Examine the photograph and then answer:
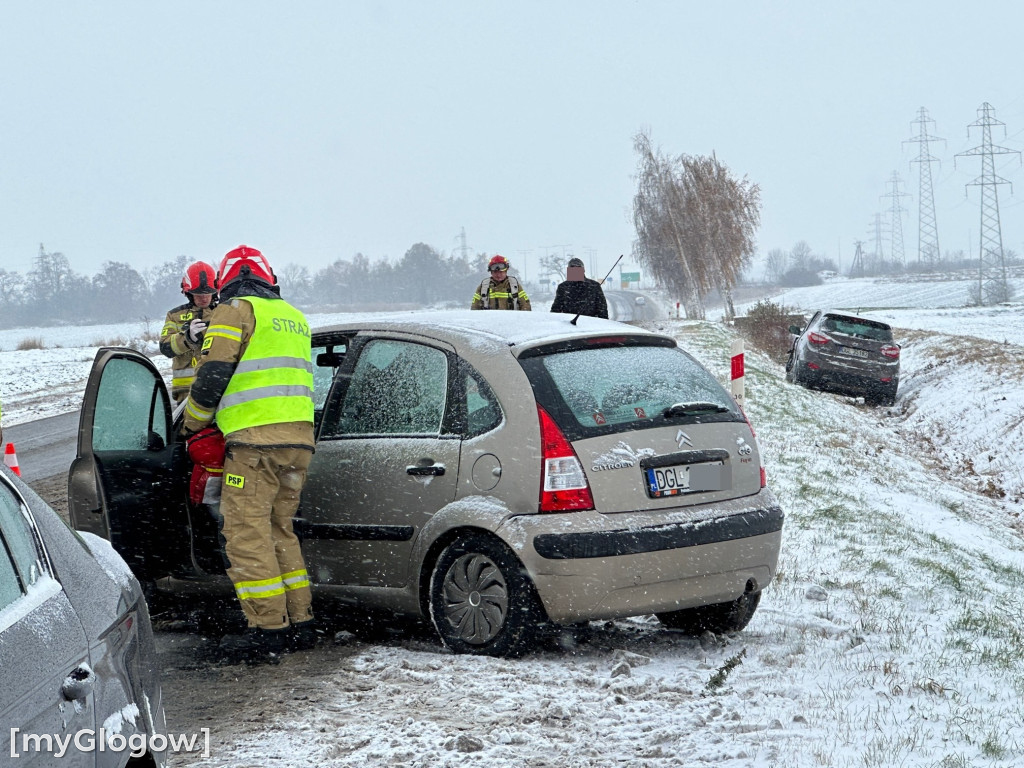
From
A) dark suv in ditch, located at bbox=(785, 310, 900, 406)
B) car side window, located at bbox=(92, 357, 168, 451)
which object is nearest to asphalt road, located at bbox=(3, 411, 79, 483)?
car side window, located at bbox=(92, 357, 168, 451)

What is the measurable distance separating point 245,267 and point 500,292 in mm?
6504

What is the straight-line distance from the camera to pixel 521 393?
504 centimetres

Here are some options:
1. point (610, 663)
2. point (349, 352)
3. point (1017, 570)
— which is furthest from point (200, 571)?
point (1017, 570)

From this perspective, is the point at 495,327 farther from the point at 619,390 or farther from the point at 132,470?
the point at 132,470

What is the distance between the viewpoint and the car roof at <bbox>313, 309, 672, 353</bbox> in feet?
17.5

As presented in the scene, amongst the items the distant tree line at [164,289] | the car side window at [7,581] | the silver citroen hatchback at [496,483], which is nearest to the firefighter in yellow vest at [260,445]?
the silver citroen hatchback at [496,483]

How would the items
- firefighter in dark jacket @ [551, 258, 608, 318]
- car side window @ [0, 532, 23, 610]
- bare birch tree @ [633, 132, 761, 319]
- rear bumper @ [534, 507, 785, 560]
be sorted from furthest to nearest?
bare birch tree @ [633, 132, 761, 319] → firefighter in dark jacket @ [551, 258, 608, 318] → rear bumper @ [534, 507, 785, 560] → car side window @ [0, 532, 23, 610]

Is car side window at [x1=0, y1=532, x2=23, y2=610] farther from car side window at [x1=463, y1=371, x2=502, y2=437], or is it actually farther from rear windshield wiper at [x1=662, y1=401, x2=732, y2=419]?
rear windshield wiper at [x1=662, y1=401, x2=732, y2=419]

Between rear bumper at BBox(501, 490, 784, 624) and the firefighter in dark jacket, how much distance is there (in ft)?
22.2

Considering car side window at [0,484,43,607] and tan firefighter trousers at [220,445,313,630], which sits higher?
car side window at [0,484,43,607]

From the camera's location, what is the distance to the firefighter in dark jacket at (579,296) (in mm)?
11750

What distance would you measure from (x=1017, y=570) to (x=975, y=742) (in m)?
4.76

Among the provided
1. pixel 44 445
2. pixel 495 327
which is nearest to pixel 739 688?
pixel 495 327

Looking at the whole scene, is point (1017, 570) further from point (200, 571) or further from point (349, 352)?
point (200, 571)
